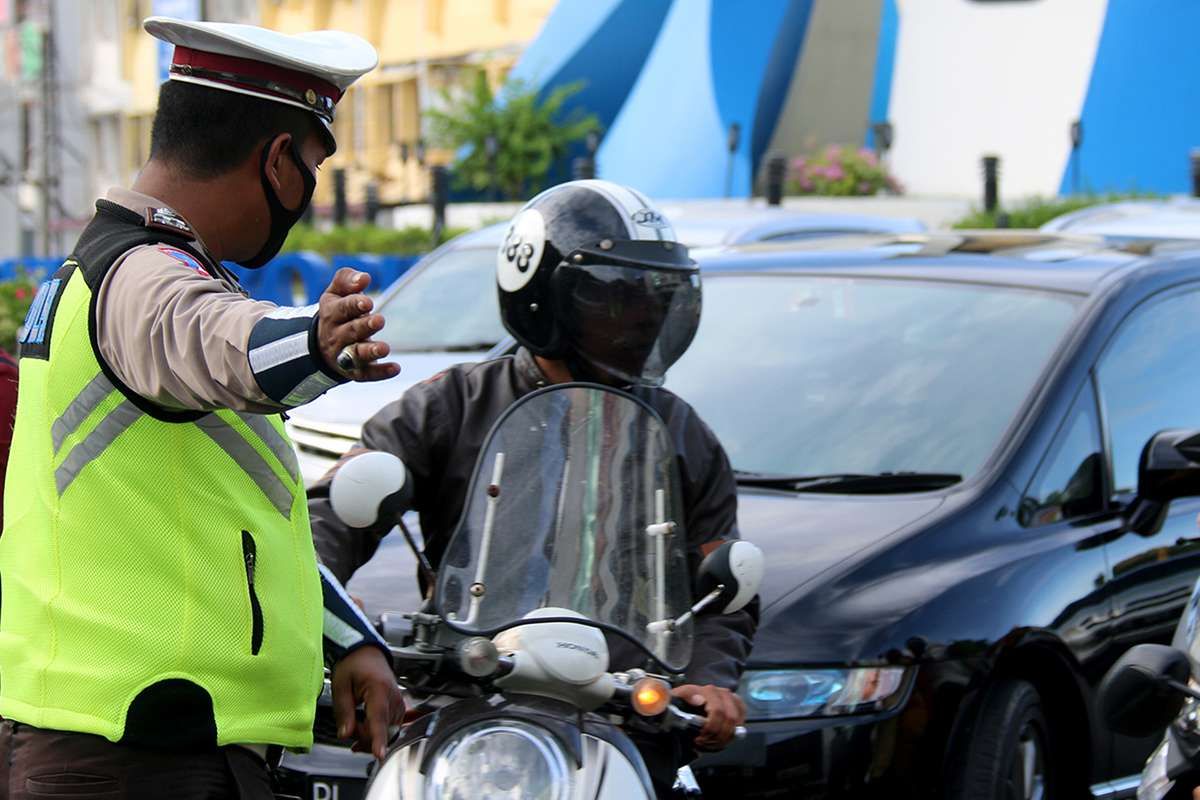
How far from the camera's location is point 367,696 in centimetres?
295

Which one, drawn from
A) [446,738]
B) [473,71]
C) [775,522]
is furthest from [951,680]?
[473,71]

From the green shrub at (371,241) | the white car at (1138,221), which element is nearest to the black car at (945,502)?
the white car at (1138,221)

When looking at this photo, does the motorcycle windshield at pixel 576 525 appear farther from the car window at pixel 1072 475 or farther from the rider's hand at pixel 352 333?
the car window at pixel 1072 475

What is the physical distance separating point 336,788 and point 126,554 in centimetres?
146

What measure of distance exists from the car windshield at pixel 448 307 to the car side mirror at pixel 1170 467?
17.6 ft

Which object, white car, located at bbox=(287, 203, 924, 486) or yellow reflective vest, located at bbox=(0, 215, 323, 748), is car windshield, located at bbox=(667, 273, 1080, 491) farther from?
yellow reflective vest, located at bbox=(0, 215, 323, 748)

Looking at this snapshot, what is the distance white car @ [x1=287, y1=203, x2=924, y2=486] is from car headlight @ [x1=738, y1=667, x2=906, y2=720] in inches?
154

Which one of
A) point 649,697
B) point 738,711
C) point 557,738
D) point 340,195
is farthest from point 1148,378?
point 340,195

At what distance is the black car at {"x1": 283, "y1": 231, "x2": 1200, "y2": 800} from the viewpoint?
13.8ft

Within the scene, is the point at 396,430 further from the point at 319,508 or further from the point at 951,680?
the point at 951,680

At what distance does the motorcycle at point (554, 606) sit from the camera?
276 cm

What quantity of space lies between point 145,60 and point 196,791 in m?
55.1

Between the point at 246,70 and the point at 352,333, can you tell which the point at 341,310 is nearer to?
the point at 352,333

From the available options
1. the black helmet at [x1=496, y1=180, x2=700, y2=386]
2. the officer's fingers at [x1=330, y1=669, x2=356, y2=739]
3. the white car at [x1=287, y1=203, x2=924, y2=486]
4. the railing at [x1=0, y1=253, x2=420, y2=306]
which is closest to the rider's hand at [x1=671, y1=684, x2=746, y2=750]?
the officer's fingers at [x1=330, y1=669, x2=356, y2=739]
